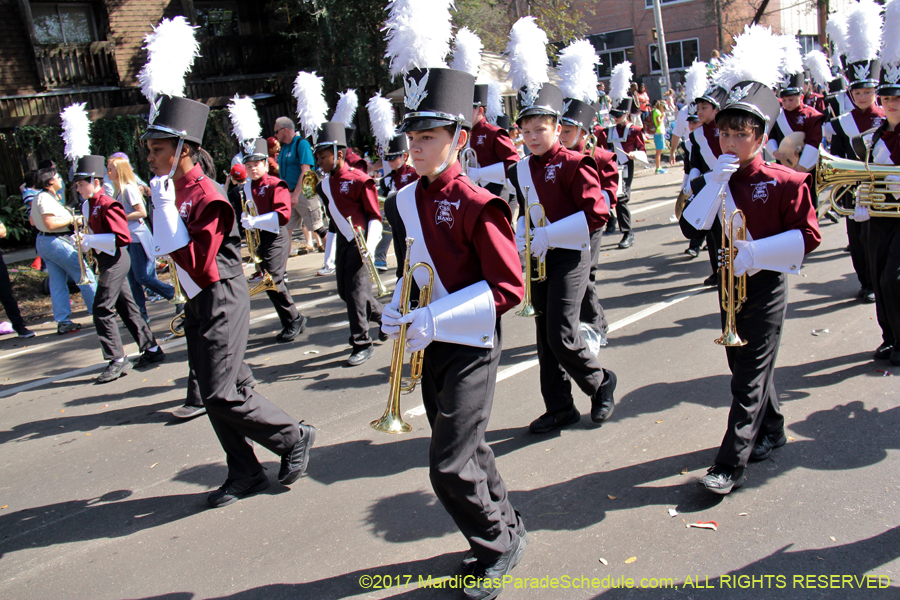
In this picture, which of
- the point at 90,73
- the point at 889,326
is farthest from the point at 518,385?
the point at 90,73

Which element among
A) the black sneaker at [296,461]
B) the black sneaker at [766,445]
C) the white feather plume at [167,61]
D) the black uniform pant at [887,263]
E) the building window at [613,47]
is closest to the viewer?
the black sneaker at [766,445]

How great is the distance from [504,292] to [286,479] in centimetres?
216

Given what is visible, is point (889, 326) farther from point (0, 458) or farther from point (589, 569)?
point (0, 458)

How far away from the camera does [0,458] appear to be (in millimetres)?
5195

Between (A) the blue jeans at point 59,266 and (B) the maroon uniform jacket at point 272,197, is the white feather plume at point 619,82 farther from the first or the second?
(A) the blue jeans at point 59,266

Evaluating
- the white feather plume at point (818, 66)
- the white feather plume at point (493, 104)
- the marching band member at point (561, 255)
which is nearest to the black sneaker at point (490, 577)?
the marching band member at point (561, 255)

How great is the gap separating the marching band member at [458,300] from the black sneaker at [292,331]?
470 cm

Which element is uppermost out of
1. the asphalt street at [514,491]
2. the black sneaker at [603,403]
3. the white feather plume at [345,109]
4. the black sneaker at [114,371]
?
the white feather plume at [345,109]

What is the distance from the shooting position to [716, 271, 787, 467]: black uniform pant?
142 inches

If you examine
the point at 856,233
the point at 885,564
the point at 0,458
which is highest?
the point at 856,233

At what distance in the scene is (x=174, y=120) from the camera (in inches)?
165

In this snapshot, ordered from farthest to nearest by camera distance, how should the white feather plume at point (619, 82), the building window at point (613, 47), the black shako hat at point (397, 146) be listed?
the building window at point (613, 47) < the white feather plume at point (619, 82) < the black shako hat at point (397, 146)

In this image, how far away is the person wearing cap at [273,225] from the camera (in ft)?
23.3

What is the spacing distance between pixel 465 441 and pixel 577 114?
3992mm
